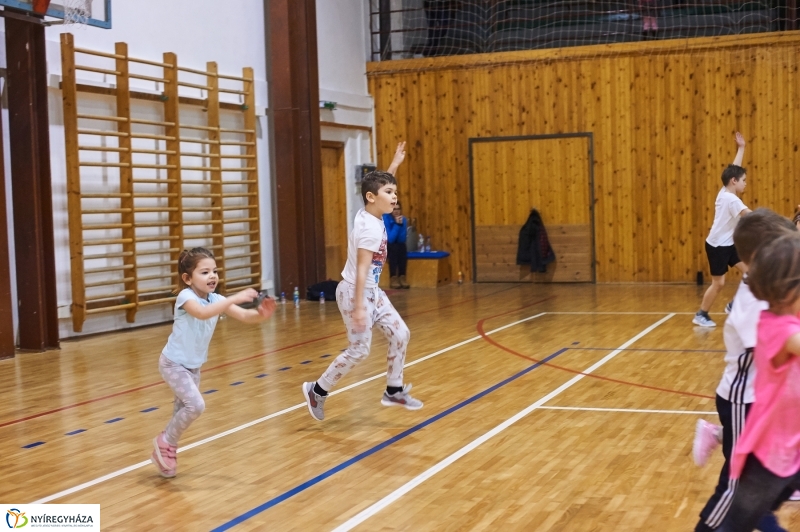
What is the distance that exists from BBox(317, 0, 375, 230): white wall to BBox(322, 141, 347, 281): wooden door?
107mm

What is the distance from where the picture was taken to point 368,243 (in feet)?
18.1

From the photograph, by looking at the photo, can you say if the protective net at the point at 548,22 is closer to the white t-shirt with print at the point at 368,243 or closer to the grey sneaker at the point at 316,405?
the white t-shirt with print at the point at 368,243

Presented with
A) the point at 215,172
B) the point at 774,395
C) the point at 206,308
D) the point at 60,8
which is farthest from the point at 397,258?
the point at 774,395

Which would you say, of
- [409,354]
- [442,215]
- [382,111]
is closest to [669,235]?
[442,215]

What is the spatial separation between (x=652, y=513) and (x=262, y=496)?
1764 mm

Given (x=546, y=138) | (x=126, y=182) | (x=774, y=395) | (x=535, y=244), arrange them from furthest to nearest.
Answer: (x=546, y=138) → (x=535, y=244) → (x=126, y=182) → (x=774, y=395)

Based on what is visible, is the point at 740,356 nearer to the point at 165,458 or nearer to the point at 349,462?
the point at 349,462

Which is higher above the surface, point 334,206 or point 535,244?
point 334,206

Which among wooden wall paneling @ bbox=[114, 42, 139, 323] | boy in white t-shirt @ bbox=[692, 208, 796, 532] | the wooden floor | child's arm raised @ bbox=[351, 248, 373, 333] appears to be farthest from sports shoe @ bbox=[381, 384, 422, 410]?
wooden wall paneling @ bbox=[114, 42, 139, 323]

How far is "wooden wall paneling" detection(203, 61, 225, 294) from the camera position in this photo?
12.5 metres

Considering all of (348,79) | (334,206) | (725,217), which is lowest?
(725,217)

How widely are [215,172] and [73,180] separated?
270 centimetres

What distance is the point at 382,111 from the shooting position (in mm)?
16484

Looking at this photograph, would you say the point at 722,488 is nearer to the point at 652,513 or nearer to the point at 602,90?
the point at 652,513
